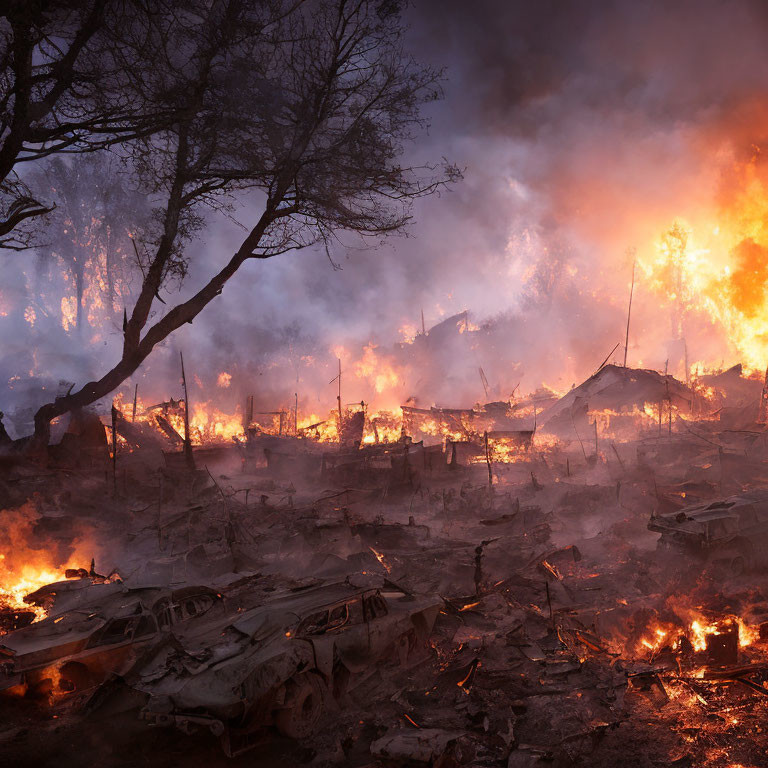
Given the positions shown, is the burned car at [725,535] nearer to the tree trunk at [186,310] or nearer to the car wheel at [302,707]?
the car wheel at [302,707]

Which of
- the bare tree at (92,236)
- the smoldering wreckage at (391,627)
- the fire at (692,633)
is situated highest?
the bare tree at (92,236)

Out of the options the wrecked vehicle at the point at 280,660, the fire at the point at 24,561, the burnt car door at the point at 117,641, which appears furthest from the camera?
the fire at the point at 24,561

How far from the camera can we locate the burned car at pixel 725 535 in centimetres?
1193

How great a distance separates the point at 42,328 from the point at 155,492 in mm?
41932

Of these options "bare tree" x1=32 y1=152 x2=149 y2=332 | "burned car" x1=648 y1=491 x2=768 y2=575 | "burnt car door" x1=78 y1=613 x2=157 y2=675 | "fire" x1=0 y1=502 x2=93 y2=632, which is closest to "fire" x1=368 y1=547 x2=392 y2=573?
"burnt car door" x1=78 y1=613 x2=157 y2=675

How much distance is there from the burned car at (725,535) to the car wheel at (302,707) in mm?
9837

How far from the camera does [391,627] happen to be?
25.3 feet

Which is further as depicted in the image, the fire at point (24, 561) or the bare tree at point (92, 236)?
the bare tree at point (92, 236)

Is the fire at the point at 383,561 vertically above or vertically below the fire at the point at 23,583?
below

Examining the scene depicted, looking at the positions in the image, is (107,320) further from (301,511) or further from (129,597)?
(129,597)

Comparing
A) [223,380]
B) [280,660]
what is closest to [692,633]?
[280,660]

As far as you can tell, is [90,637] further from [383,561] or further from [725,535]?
[725,535]

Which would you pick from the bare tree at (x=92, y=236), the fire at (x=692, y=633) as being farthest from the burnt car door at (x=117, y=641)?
the bare tree at (x=92, y=236)

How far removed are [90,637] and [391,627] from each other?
4.81 metres
